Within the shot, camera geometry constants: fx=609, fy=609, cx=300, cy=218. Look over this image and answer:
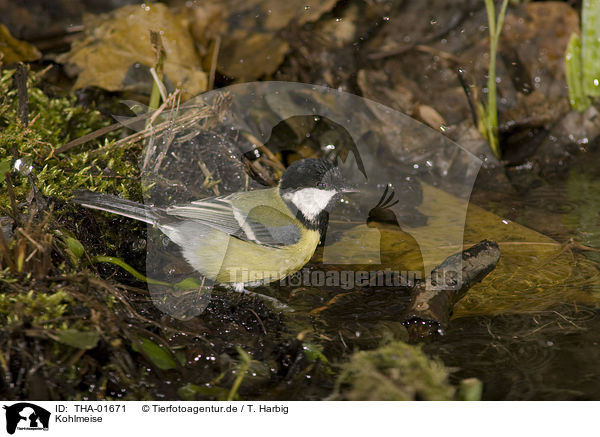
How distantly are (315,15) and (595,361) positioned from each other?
4062mm

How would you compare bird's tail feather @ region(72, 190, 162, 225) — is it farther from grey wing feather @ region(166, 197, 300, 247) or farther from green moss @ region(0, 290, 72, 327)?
green moss @ region(0, 290, 72, 327)

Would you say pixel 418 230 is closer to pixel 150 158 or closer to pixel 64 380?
pixel 150 158

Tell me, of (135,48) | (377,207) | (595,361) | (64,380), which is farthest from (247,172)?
(595,361)

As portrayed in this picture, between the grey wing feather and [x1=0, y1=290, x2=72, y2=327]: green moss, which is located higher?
the grey wing feather

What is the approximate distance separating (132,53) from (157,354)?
304cm

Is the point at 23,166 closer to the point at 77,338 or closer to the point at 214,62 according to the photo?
the point at 77,338

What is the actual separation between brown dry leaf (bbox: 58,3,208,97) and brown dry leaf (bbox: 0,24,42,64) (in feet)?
0.77

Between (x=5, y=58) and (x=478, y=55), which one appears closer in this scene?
(x=5, y=58)

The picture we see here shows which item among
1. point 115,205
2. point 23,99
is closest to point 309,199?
point 115,205

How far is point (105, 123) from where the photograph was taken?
14.2 ft

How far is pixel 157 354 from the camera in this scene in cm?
235

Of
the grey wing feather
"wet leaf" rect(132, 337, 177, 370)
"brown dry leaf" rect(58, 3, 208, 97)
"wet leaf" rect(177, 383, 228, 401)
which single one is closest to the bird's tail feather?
the grey wing feather

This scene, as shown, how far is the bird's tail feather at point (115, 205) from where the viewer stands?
2.79 meters

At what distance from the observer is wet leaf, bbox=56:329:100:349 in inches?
84.4
